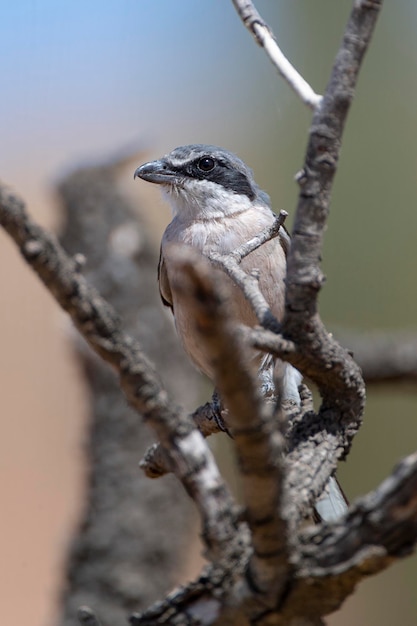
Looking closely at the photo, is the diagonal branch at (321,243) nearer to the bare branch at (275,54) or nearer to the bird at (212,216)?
the bare branch at (275,54)

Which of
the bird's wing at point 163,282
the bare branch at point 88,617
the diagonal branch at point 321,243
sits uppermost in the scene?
the bird's wing at point 163,282

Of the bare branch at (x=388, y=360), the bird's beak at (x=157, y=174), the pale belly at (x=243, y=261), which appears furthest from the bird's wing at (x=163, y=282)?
the bare branch at (x=388, y=360)

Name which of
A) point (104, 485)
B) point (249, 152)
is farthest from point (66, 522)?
point (249, 152)

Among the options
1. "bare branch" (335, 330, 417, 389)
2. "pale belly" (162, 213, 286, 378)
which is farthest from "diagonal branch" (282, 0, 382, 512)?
"bare branch" (335, 330, 417, 389)

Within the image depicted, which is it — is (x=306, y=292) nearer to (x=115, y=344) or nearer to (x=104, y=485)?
(x=115, y=344)

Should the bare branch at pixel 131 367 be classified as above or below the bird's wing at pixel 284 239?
below

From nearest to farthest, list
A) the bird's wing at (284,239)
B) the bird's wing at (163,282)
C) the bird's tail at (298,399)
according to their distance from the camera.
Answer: the bird's tail at (298,399) < the bird's wing at (284,239) < the bird's wing at (163,282)

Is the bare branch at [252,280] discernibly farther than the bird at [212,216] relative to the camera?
No
